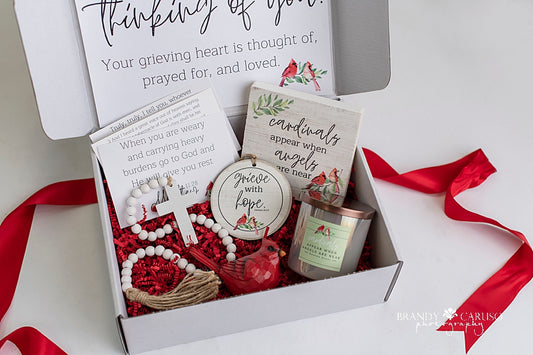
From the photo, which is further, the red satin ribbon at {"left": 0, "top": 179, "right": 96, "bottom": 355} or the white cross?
the white cross

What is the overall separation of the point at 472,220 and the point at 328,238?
1.25 ft

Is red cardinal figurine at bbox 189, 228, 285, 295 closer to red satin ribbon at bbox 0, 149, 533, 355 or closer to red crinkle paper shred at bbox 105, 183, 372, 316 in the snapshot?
red crinkle paper shred at bbox 105, 183, 372, 316

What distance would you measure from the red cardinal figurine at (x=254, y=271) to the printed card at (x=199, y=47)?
0.37m

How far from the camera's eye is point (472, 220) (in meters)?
1.25

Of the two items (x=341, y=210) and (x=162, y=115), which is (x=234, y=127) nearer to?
(x=162, y=115)

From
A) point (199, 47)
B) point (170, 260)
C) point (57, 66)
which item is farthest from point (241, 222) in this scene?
point (57, 66)

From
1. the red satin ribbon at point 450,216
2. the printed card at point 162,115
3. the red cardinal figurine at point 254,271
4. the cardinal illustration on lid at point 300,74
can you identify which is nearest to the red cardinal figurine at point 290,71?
the cardinal illustration on lid at point 300,74

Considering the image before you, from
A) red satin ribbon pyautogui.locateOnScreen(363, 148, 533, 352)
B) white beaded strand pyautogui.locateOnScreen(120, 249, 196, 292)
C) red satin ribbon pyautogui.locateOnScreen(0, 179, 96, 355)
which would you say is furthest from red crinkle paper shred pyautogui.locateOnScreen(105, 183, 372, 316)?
red satin ribbon pyautogui.locateOnScreen(363, 148, 533, 352)

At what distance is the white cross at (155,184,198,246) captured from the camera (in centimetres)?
120

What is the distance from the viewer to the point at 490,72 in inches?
61.7

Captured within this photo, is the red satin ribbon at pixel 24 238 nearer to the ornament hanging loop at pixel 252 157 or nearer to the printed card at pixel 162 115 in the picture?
the printed card at pixel 162 115

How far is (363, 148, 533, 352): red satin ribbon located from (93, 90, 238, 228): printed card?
0.39 m

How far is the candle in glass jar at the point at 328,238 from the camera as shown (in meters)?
1.07

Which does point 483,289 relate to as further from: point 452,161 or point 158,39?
point 158,39
